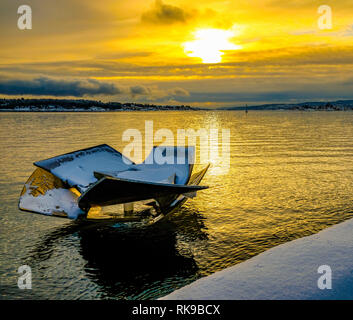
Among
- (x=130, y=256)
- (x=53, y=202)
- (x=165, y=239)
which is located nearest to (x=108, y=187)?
(x=130, y=256)

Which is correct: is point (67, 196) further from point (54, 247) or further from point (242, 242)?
point (242, 242)

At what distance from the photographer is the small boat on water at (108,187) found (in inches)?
384

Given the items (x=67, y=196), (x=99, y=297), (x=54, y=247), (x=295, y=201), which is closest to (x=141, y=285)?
(x=99, y=297)

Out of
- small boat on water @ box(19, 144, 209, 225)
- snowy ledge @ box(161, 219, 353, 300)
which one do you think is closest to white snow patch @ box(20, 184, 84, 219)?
small boat on water @ box(19, 144, 209, 225)

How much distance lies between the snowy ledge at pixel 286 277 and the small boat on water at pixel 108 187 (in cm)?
345

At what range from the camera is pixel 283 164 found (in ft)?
74.0

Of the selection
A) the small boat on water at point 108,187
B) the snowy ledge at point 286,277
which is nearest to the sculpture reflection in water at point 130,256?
the small boat on water at point 108,187

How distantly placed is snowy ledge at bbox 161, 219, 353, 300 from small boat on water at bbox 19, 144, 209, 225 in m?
3.45

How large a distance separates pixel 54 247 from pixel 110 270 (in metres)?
2.30

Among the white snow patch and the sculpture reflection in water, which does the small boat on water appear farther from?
the sculpture reflection in water

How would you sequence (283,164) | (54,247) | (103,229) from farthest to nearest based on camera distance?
(283,164)
(103,229)
(54,247)

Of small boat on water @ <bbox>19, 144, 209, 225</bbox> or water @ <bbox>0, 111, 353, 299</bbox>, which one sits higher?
small boat on water @ <bbox>19, 144, 209, 225</bbox>

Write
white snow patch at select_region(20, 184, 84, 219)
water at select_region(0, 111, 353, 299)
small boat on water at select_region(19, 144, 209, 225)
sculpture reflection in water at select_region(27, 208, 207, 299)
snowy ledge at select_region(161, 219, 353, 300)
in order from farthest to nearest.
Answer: white snow patch at select_region(20, 184, 84, 219), small boat on water at select_region(19, 144, 209, 225), water at select_region(0, 111, 353, 299), sculpture reflection in water at select_region(27, 208, 207, 299), snowy ledge at select_region(161, 219, 353, 300)

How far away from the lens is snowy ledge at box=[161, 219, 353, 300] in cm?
541
